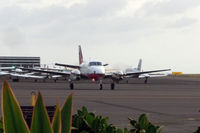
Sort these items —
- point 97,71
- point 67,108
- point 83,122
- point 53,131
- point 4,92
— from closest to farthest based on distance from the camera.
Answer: point 4,92 → point 53,131 → point 67,108 → point 83,122 → point 97,71

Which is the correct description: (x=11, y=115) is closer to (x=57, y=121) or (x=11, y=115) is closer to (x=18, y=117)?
(x=18, y=117)

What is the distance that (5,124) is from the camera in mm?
2025

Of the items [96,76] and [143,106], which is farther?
[96,76]

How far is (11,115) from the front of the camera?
201cm

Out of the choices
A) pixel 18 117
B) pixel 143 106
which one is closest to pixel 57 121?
pixel 18 117

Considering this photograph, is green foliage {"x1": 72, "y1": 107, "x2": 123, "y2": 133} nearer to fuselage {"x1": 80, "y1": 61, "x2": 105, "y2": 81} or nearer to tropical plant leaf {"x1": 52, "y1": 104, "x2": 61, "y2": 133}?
tropical plant leaf {"x1": 52, "y1": 104, "x2": 61, "y2": 133}

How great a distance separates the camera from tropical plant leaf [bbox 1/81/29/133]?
198 cm

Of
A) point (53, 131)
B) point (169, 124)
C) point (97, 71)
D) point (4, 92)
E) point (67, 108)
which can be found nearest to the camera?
point (4, 92)

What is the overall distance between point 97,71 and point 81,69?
3.01m

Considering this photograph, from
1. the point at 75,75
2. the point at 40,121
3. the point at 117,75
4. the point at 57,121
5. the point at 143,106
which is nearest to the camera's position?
the point at 40,121

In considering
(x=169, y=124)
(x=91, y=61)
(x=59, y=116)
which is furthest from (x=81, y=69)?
(x=59, y=116)

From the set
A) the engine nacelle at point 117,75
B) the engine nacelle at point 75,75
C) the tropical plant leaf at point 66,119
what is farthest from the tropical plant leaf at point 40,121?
the engine nacelle at point 117,75

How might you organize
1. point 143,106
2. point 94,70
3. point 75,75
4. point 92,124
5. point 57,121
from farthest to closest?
point 75,75
point 94,70
point 143,106
point 92,124
point 57,121

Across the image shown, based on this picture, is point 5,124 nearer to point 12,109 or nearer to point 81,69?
point 12,109
